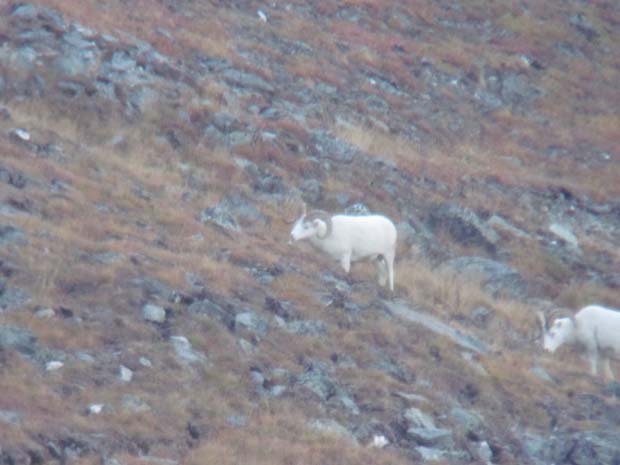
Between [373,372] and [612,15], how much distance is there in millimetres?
31452

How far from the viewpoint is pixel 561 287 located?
2842cm

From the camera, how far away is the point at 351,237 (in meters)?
22.7

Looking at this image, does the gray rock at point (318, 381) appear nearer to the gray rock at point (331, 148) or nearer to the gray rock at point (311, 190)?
the gray rock at point (311, 190)

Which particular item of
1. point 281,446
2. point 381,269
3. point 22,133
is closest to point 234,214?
point 381,269

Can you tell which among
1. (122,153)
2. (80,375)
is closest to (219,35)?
(122,153)

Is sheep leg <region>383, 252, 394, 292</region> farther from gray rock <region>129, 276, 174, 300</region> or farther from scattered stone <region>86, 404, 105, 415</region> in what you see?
scattered stone <region>86, 404, 105, 415</region>

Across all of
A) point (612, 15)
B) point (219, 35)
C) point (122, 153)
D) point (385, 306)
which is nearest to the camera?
point (385, 306)

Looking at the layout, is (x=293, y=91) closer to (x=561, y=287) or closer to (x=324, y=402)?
(x=561, y=287)

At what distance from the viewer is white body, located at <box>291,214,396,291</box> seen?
72.9 ft

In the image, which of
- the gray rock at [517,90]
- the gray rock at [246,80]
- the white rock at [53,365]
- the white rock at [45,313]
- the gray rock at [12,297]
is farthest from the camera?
the gray rock at [517,90]

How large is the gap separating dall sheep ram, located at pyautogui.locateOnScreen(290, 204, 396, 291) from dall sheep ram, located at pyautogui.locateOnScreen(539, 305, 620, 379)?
271cm

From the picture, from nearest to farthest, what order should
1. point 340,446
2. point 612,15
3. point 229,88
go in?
point 340,446 → point 229,88 → point 612,15

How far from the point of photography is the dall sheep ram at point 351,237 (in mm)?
22219

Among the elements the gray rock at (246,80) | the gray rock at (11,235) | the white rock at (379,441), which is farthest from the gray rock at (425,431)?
the gray rock at (246,80)
